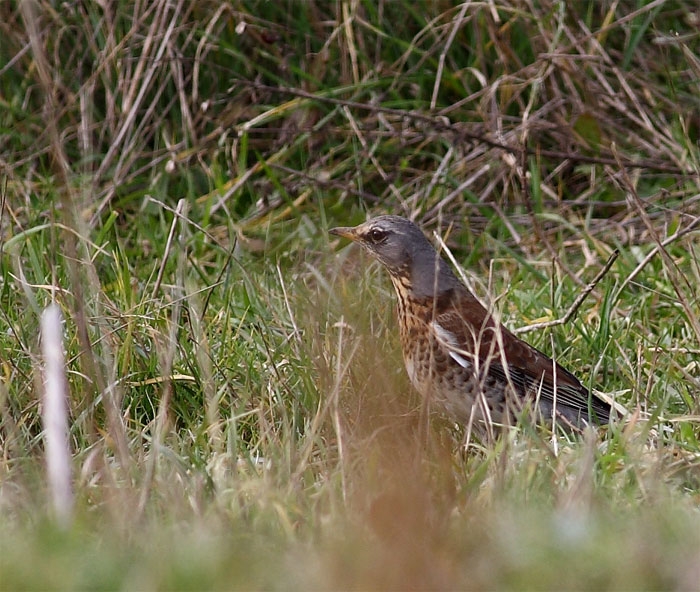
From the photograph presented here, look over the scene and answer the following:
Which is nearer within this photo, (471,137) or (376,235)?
(376,235)

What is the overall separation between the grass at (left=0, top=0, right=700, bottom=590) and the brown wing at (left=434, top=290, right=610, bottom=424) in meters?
0.17

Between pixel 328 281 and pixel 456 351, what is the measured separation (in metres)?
1.00

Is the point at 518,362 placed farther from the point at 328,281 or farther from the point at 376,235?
the point at 328,281

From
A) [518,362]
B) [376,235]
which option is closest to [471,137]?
[376,235]

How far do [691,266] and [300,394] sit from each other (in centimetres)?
208

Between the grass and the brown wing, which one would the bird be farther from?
the grass

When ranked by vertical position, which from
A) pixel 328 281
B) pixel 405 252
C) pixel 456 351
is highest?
pixel 405 252

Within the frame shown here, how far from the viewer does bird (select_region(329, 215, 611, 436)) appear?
13.9 feet

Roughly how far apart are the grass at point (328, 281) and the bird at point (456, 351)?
13 cm

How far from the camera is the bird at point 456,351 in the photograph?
4.22 meters

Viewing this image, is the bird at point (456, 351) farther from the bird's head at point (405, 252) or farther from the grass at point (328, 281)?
the grass at point (328, 281)

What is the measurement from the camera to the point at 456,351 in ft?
14.1

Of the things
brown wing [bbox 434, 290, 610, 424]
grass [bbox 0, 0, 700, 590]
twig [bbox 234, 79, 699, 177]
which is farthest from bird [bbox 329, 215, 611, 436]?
twig [bbox 234, 79, 699, 177]

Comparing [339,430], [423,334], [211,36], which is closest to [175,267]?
[423,334]
